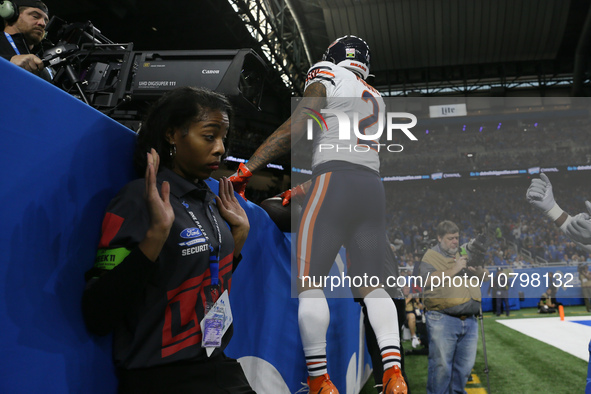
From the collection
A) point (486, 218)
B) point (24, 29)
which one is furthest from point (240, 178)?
point (486, 218)

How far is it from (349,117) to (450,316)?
230 cm

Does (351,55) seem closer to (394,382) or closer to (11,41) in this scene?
(394,382)

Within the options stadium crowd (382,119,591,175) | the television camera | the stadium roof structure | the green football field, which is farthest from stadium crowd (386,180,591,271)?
the television camera

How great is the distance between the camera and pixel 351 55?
2131mm

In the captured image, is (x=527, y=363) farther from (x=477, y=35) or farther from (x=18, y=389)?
(x=477, y=35)

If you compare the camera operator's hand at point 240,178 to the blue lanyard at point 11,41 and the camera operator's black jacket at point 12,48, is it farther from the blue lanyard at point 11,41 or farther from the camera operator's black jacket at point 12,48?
the blue lanyard at point 11,41

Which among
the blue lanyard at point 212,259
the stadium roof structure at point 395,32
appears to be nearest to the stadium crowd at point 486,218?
the stadium roof structure at point 395,32

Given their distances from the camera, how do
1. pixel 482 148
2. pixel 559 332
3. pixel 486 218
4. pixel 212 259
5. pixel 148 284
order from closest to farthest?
pixel 148 284, pixel 212 259, pixel 559 332, pixel 486 218, pixel 482 148

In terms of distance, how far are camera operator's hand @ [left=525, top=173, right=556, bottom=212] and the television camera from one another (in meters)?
1.88

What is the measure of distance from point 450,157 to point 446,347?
67.2 feet

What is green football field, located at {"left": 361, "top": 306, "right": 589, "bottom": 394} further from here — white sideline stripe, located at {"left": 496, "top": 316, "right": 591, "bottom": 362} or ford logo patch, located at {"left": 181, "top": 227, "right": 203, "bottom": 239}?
ford logo patch, located at {"left": 181, "top": 227, "right": 203, "bottom": 239}

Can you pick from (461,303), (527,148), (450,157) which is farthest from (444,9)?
(461,303)

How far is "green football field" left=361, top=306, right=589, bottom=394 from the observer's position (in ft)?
13.9

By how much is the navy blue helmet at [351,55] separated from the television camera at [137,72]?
26.5 inches
